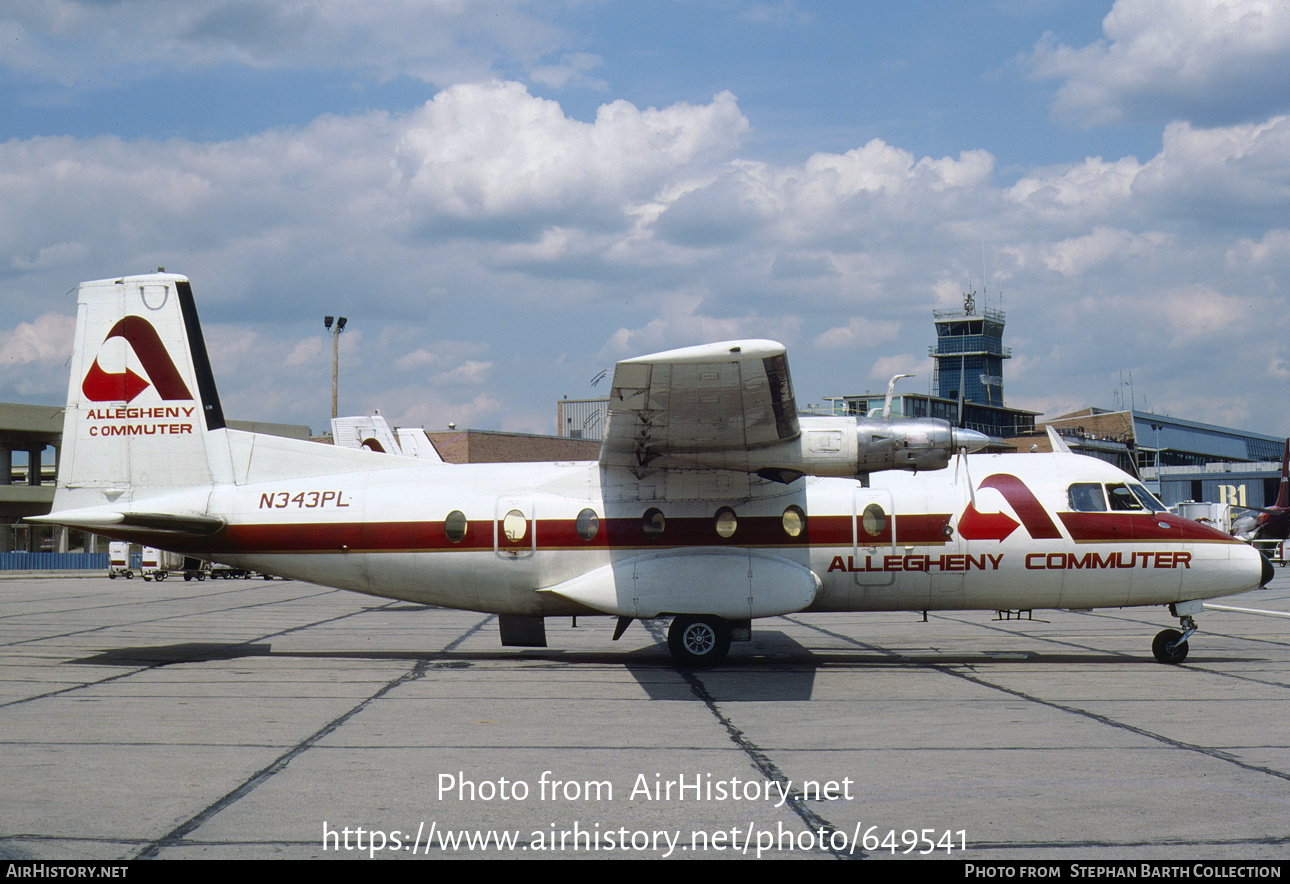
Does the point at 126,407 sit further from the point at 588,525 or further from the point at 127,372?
the point at 588,525

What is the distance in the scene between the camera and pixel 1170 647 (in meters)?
15.1

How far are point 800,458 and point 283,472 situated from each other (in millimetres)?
8201

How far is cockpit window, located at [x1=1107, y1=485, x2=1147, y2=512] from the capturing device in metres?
15.3

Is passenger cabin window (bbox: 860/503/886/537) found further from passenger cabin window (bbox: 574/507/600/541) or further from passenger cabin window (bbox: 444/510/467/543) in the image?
passenger cabin window (bbox: 444/510/467/543)

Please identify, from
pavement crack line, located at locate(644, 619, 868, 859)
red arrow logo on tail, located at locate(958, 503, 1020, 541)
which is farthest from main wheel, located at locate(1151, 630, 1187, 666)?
pavement crack line, located at locate(644, 619, 868, 859)

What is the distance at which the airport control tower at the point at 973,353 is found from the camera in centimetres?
14750

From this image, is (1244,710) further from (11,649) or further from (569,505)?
(11,649)

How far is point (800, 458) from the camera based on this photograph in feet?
45.3

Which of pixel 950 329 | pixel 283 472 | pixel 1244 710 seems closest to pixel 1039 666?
pixel 1244 710

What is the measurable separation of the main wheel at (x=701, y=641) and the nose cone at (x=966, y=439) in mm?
4176

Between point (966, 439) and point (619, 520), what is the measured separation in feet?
16.7

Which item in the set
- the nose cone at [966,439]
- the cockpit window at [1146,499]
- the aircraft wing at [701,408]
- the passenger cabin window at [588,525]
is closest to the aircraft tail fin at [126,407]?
the passenger cabin window at [588,525]

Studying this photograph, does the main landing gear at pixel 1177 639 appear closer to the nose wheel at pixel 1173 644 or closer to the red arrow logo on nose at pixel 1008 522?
→ the nose wheel at pixel 1173 644

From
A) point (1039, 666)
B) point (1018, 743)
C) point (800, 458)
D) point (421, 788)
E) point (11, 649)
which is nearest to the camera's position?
point (421, 788)
